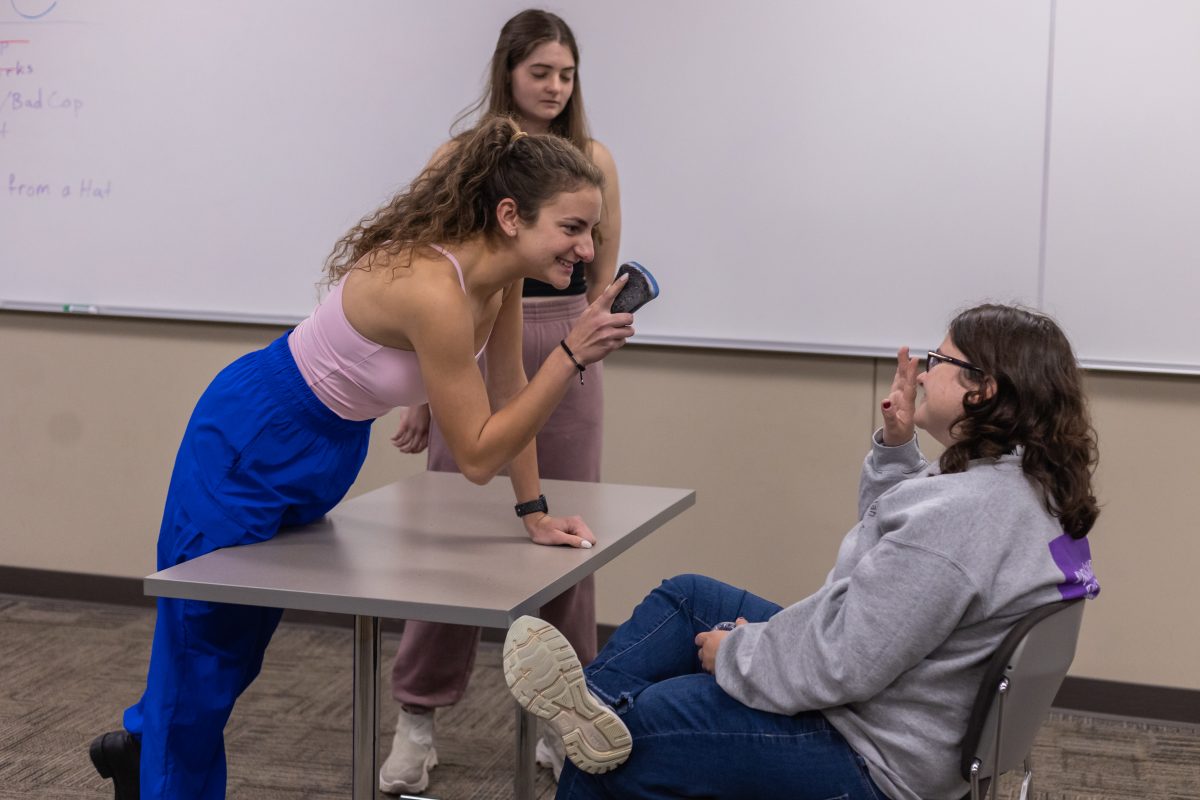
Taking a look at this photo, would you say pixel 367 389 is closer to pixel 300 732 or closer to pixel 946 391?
pixel 946 391

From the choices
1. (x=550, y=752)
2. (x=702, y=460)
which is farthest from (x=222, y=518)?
(x=702, y=460)

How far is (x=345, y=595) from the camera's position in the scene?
63.0 inches

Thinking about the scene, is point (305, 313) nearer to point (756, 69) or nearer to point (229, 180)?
point (229, 180)

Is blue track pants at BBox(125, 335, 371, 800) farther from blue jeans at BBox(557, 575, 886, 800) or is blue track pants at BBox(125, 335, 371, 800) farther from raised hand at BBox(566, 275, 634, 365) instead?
blue jeans at BBox(557, 575, 886, 800)

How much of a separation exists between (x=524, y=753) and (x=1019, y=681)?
2.76 feet

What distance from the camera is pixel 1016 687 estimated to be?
5.07 ft

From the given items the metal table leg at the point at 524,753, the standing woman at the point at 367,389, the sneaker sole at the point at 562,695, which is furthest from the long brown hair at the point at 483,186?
the metal table leg at the point at 524,753

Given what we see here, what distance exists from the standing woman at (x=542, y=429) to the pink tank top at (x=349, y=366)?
68 cm

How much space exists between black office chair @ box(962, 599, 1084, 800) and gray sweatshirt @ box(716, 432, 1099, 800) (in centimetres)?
3

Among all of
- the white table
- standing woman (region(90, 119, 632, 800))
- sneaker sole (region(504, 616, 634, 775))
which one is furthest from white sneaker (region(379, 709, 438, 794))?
sneaker sole (region(504, 616, 634, 775))

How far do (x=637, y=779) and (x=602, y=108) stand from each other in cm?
200

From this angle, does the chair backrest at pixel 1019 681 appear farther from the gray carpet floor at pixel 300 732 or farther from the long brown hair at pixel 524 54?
the long brown hair at pixel 524 54

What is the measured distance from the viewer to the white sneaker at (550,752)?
277 cm

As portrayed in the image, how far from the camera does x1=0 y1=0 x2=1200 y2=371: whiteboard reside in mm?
3023
